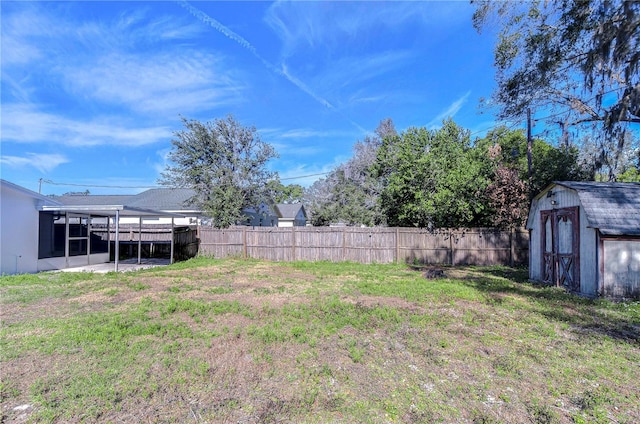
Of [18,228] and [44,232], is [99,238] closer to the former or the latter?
[44,232]

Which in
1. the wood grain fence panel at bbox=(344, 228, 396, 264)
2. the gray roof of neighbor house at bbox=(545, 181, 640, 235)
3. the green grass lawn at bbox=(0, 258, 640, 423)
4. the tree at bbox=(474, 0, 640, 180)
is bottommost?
the green grass lawn at bbox=(0, 258, 640, 423)

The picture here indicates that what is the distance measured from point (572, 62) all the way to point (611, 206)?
417 cm

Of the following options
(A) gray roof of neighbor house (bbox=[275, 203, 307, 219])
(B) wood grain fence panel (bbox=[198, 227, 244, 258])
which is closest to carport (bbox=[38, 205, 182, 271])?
(B) wood grain fence panel (bbox=[198, 227, 244, 258])

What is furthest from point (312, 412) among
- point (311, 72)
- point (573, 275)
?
point (311, 72)

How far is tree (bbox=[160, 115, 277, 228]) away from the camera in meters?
16.1

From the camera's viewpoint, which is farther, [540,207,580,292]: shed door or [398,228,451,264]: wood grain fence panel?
[398,228,451,264]: wood grain fence panel

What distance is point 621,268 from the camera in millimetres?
7020

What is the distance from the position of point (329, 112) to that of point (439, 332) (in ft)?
69.6

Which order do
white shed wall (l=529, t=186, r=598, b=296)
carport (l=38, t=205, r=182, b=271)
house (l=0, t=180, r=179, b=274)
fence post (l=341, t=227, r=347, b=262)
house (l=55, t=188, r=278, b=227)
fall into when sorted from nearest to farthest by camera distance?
white shed wall (l=529, t=186, r=598, b=296) → house (l=0, t=180, r=179, b=274) → carport (l=38, t=205, r=182, b=271) → fence post (l=341, t=227, r=347, b=262) → house (l=55, t=188, r=278, b=227)

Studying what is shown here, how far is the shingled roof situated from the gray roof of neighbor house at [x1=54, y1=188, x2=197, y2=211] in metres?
17.4

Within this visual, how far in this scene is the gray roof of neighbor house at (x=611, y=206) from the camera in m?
7.04

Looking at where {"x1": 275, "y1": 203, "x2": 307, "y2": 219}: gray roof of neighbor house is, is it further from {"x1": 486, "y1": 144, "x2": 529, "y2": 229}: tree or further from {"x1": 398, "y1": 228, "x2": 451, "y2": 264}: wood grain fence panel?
{"x1": 486, "y1": 144, "x2": 529, "y2": 229}: tree

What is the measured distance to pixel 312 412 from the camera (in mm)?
2666

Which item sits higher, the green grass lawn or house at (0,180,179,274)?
house at (0,180,179,274)
